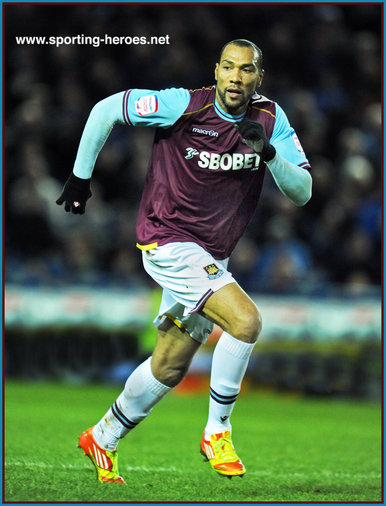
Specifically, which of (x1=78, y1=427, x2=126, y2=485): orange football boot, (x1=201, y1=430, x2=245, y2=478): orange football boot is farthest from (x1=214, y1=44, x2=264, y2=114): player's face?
(x1=78, y1=427, x2=126, y2=485): orange football boot

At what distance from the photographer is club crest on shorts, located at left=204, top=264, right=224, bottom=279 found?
5.48 metres

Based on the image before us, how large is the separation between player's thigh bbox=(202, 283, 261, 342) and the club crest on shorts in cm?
12

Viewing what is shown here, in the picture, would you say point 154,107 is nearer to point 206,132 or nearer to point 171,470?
point 206,132

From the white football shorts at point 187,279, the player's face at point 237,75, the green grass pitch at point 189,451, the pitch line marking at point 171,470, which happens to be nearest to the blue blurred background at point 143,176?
the green grass pitch at point 189,451

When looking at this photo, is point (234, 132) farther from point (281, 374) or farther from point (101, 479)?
point (281, 374)

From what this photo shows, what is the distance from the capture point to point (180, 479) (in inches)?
235

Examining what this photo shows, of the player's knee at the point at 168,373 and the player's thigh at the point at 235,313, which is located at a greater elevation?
the player's thigh at the point at 235,313

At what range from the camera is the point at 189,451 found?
7426mm

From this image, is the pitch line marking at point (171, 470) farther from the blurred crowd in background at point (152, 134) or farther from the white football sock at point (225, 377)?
the blurred crowd in background at point (152, 134)

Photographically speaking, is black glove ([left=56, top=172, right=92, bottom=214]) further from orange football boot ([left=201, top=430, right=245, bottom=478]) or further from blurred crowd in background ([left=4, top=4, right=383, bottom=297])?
blurred crowd in background ([left=4, top=4, right=383, bottom=297])

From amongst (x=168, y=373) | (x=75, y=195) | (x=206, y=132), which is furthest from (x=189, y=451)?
(x=206, y=132)

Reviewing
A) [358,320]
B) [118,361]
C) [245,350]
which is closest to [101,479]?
[245,350]

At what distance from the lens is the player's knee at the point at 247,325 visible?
5.27 meters

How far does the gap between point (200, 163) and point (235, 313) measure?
102 cm
